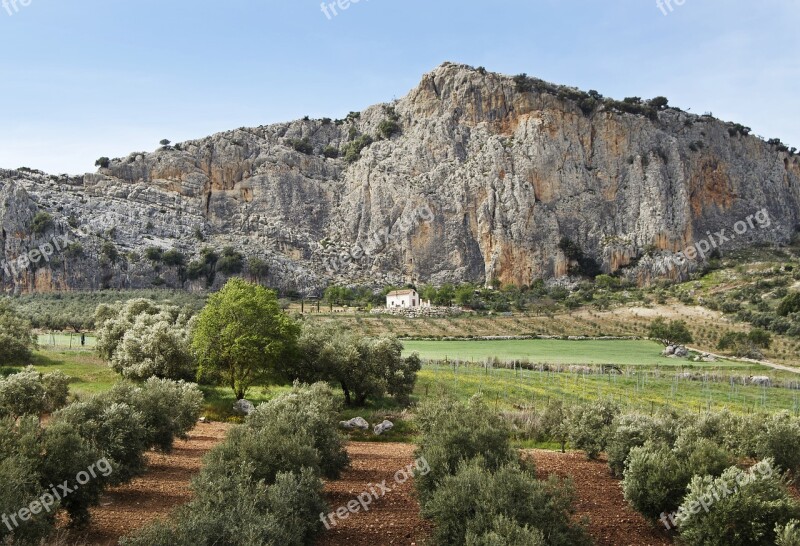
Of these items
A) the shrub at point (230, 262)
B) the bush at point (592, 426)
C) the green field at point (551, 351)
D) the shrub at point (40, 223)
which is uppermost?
the shrub at point (40, 223)

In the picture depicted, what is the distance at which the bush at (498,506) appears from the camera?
973cm

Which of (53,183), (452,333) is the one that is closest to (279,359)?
(452,333)

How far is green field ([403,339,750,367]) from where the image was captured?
166 feet

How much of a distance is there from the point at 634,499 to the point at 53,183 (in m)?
135

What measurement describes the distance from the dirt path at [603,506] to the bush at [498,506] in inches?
24.6

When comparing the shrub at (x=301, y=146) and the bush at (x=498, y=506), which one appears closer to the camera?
the bush at (x=498, y=506)

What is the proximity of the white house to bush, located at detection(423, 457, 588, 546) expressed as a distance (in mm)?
90504

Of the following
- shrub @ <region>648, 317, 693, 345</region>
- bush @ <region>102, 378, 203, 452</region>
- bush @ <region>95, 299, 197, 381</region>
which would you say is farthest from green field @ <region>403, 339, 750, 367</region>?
bush @ <region>102, 378, 203, 452</region>

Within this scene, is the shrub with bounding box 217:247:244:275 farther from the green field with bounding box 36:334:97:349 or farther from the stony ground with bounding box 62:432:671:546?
the stony ground with bounding box 62:432:671:546

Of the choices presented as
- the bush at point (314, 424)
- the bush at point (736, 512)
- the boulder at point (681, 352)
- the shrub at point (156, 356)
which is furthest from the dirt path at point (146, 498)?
the boulder at point (681, 352)

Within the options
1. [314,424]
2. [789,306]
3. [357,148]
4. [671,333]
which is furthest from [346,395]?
[357,148]

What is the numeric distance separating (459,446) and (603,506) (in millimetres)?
4135

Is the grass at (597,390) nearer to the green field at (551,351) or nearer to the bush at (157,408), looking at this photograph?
the green field at (551,351)

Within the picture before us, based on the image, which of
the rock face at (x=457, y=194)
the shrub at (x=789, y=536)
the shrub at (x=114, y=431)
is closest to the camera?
the shrub at (x=789, y=536)
